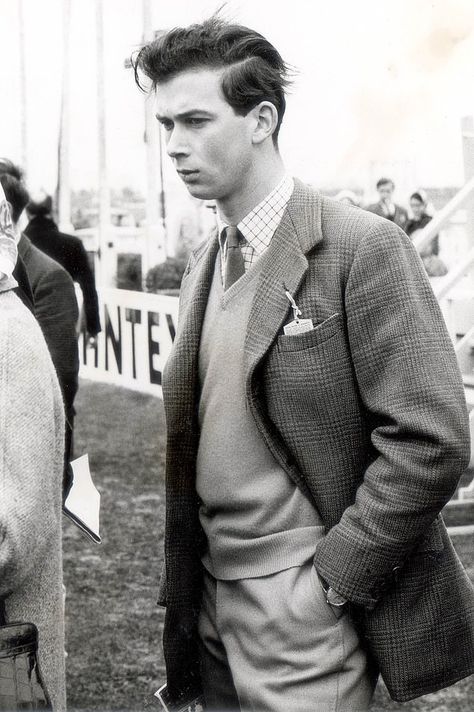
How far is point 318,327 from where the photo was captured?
1911mm

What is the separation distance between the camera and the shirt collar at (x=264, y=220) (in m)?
2.08

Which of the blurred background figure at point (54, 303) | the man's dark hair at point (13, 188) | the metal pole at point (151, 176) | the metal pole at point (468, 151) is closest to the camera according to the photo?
the metal pole at point (468, 151)

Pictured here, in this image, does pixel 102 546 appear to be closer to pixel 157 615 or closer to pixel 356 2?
pixel 157 615

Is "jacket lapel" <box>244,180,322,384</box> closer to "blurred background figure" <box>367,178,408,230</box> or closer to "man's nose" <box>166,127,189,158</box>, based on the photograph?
"man's nose" <box>166,127,189,158</box>

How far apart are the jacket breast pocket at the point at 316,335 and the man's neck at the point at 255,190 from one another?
1.03 ft

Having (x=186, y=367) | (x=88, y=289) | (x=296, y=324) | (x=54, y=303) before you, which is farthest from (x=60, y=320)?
(x=296, y=324)

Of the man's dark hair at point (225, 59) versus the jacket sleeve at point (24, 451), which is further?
the man's dark hair at point (225, 59)

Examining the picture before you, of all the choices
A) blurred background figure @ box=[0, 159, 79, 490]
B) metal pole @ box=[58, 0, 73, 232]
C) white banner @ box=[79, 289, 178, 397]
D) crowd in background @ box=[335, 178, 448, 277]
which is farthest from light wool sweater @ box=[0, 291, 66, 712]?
metal pole @ box=[58, 0, 73, 232]

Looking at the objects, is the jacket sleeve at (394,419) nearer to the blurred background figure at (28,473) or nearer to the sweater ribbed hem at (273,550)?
the sweater ribbed hem at (273,550)

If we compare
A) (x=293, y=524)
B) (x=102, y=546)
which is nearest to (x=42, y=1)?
(x=102, y=546)

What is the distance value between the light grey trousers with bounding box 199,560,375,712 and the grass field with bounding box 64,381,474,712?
66.1 inches

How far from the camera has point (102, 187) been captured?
368cm

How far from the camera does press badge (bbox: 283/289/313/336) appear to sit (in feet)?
6.33

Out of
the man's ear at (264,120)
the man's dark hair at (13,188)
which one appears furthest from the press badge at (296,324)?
the man's dark hair at (13,188)
